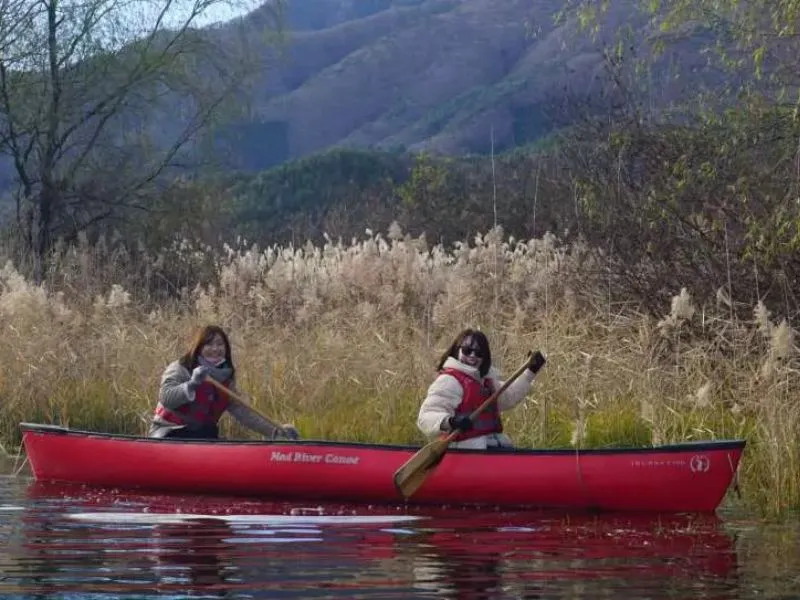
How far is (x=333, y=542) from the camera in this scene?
30.6ft

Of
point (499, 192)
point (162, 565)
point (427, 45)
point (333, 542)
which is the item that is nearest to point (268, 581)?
point (162, 565)

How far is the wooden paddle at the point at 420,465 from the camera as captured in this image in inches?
416

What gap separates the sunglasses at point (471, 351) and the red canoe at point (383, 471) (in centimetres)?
67

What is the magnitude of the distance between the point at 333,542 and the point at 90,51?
1441cm

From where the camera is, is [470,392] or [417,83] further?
[417,83]

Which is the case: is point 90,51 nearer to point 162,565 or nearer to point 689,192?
point 689,192

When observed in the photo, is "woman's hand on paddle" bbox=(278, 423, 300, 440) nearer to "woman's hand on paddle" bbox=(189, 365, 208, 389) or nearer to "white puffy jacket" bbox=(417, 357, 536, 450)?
"woman's hand on paddle" bbox=(189, 365, 208, 389)

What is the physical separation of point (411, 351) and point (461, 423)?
8.69 ft

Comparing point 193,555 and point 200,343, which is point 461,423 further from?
point 193,555

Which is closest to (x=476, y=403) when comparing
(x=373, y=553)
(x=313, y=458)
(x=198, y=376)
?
(x=313, y=458)

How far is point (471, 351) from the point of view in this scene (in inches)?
437

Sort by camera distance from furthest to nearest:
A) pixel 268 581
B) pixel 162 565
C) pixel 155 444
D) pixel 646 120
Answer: pixel 646 120 < pixel 155 444 < pixel 162 565 < pixel 268 581

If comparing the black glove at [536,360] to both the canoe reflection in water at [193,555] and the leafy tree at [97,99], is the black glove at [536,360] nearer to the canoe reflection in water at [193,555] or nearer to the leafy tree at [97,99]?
the canoe reflection in water at [193,555]

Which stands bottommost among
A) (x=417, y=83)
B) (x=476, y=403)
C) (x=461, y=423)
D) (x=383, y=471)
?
(x=383, y=471)
